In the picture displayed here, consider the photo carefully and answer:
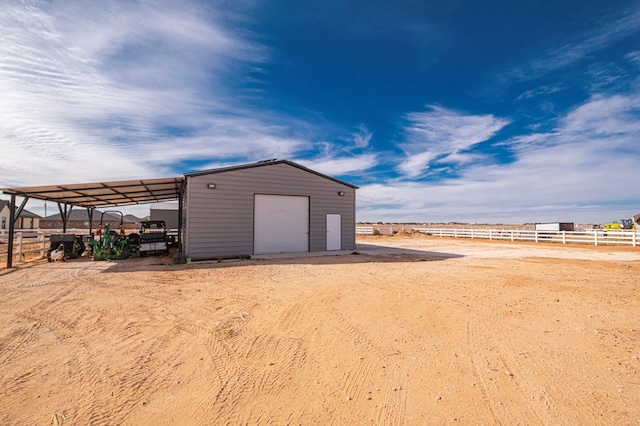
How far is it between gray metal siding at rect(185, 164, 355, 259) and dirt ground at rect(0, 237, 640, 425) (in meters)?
5.40

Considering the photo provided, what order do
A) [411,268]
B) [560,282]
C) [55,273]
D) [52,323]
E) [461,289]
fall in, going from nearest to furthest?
[52,323]
[461,289]
[560,282]
[55,273]
[411,268]

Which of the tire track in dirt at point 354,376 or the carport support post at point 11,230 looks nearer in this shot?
the tire track in dirt at point 354,376

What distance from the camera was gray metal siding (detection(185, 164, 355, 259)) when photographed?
39.8ft

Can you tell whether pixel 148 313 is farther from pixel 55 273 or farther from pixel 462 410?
pixel 55 273

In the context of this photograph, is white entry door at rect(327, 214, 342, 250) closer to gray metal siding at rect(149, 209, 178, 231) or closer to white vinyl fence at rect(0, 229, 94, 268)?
white vinyl fence at rect(0, 229, 94, 268)

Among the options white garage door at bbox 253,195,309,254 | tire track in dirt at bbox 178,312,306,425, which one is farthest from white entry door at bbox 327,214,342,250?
tire track in dirt at bbox 178,312,306,425

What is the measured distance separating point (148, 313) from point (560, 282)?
29.6 feet

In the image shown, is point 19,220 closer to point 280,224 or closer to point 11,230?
point 11,230

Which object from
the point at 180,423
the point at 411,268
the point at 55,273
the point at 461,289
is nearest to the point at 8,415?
the point at 180,423

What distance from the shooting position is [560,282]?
7.61m

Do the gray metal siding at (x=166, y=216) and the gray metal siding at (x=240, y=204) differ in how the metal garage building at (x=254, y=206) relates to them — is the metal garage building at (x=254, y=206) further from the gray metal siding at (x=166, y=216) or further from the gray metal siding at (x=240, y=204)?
the gray metal siding at (x=166, y=216)

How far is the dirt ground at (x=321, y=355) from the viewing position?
257 cm

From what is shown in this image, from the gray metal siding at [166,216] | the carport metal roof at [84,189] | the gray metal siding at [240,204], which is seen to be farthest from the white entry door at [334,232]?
the gray metal siding at [166,216]

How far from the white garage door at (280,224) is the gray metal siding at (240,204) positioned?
265mm
